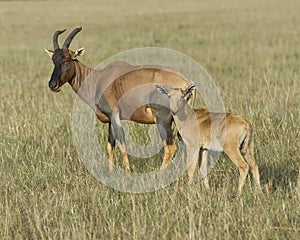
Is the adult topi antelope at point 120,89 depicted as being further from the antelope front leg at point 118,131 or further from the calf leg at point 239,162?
the calf leg at point 239,162

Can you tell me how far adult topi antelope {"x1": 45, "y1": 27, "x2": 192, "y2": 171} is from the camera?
6941mm

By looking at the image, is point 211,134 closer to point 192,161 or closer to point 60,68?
point 192,161

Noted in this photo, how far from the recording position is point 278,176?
6238 mm

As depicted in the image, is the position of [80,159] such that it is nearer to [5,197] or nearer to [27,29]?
[5,197]

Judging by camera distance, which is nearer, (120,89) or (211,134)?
(211,134)

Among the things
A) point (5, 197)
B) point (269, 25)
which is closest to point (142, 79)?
point (5, 197)

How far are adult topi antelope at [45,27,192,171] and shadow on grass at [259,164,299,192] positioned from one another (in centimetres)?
123

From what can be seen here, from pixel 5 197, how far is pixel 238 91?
6.67 meters

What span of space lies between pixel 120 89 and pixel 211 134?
1.82 m

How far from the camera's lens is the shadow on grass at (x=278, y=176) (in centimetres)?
580

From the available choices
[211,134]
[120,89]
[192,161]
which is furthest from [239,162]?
[120,89]

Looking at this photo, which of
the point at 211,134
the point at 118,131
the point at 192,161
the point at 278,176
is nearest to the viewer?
the point at 211,134

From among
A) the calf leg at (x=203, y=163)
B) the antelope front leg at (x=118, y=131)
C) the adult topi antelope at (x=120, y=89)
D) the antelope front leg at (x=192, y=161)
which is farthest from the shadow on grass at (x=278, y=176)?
the antelope front leg at (x=118, y=131)

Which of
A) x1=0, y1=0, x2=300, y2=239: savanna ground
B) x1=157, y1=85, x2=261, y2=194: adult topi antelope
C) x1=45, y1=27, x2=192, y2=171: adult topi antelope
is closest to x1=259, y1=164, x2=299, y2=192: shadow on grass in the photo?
x1=0, y1=0, x2=300, y2=239: savanna ground
